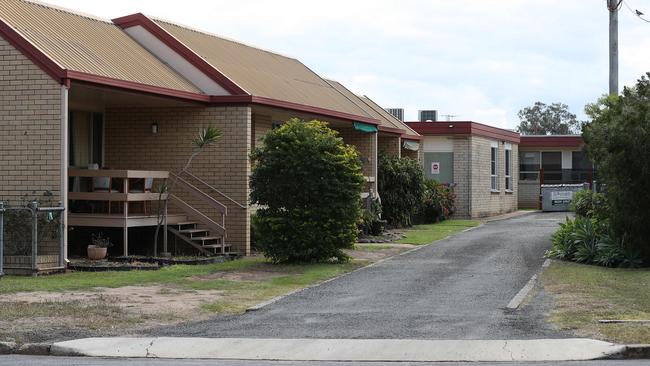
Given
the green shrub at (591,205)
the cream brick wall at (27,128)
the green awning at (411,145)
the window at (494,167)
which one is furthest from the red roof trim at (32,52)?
the window at (494,167)

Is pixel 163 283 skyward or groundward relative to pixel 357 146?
groundward

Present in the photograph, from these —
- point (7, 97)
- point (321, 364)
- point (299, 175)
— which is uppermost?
point (7, 97)

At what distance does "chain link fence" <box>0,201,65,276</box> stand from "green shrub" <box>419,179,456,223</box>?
57.0 ft

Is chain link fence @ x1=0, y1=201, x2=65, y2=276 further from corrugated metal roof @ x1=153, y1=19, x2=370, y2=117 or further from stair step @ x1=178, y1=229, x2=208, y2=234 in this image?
corrugated metal roof @ x1=153, y1=19, x2=370, y2=117

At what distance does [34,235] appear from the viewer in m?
18.0

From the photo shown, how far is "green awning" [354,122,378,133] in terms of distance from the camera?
28.8 m

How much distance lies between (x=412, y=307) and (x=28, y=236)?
789cm

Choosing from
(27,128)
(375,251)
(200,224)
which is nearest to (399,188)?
(375,251)

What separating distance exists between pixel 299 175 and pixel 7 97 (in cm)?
577

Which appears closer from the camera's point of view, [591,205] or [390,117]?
[591,205]

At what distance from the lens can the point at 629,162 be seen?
2006 cm

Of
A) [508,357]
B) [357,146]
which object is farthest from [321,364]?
[357,146]

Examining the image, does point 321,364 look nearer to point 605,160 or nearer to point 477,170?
point 605,160

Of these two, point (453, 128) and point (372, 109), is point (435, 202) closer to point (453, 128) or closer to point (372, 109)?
point (372, 109)
